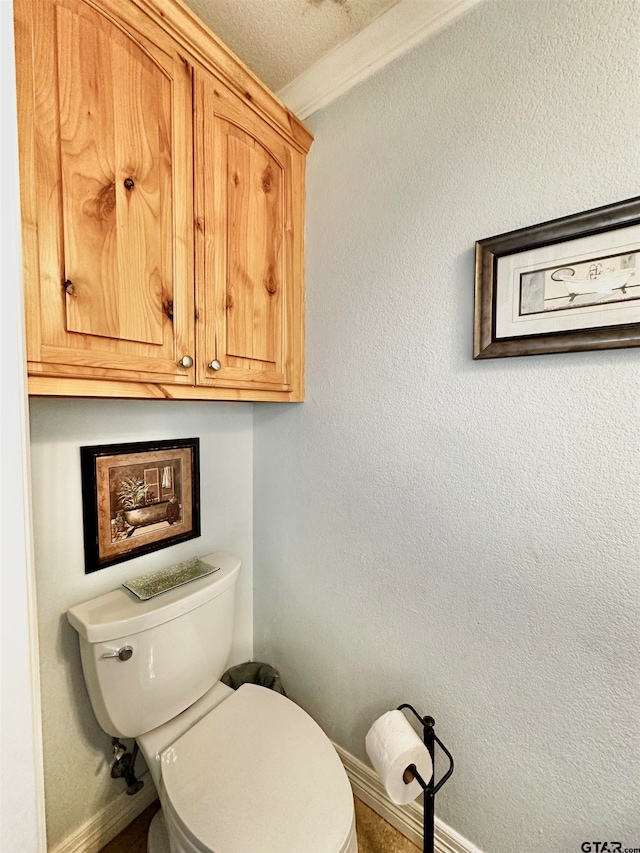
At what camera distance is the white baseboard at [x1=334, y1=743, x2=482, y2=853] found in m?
1.02

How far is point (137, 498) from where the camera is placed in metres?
1.14

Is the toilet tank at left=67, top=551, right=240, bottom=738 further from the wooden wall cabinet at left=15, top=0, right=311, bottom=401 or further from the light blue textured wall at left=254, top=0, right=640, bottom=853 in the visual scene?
the wooden wall cabinet at left=15, top=0, right=311, bottom=401

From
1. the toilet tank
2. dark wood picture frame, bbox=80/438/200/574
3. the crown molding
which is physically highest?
the crown molding

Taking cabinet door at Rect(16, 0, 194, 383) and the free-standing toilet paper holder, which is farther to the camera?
the free-standing toilet paper holder

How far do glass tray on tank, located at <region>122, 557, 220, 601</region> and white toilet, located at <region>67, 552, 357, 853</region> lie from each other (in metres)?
0.02

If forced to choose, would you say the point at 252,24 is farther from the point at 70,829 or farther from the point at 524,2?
the point at 70,829

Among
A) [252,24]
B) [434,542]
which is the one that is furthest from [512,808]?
[252,24]

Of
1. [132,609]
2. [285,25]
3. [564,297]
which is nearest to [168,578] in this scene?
[132,609]

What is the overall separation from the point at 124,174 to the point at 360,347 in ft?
2.41

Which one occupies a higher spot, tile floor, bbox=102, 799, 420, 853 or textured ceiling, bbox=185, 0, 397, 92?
textured ceiling, bbox=185, 0, 397, 92

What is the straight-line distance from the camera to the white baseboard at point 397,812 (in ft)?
3.34

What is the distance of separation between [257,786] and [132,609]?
513 millimetres

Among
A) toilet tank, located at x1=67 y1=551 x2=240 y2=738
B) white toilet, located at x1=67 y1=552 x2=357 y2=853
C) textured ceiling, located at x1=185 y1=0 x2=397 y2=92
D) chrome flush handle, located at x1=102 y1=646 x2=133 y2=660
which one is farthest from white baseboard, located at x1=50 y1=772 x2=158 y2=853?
textured ceiling, located at x1=185 y1=0 x2=397 y2=92

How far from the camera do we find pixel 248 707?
1.07 metres
